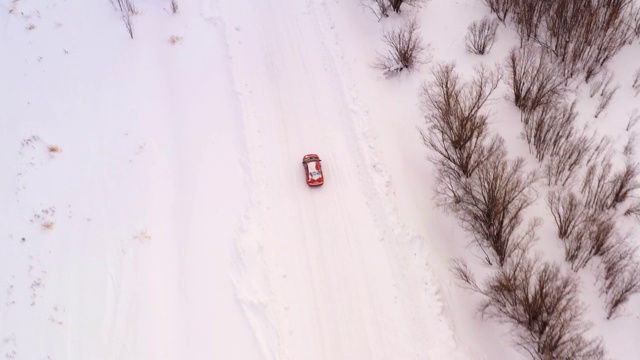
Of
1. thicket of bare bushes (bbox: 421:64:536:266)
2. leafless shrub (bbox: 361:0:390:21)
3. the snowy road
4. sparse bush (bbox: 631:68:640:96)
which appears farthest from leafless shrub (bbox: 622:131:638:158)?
leafless shrub (bbox: 361:0:390:21)

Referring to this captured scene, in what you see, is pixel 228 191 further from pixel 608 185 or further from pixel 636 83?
pixel 636 83

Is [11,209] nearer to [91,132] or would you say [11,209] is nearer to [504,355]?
[91,132]

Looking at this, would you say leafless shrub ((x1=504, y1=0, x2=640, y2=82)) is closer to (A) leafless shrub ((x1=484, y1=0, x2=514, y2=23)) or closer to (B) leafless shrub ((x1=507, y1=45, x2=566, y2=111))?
(B) leafless shrub ((x1=507, y1=45, x2=566, y2=111))

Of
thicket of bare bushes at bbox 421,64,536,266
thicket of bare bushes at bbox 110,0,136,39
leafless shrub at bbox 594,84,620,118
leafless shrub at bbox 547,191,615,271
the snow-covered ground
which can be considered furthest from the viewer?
thicket of bare bushes at bbox 110,0,136,39

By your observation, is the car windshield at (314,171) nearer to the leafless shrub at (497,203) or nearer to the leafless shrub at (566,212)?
the leafless shrub at (497,203)

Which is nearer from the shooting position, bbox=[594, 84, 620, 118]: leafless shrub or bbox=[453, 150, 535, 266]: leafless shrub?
bbox=[453, 150, 535, 266]: leafless shrub

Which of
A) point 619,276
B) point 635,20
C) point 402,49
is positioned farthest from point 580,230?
point 402,49
